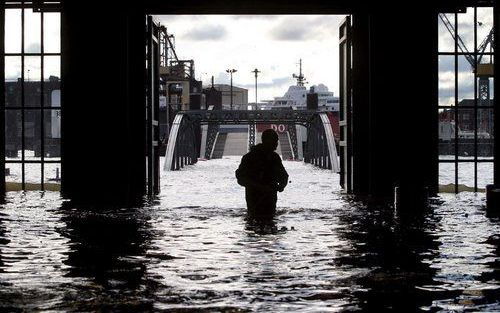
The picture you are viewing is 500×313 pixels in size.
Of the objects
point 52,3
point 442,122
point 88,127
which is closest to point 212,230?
point 88,127

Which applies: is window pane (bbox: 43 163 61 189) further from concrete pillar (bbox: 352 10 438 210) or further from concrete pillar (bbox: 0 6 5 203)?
concrete pillar (bbox: 352 10 438 210)

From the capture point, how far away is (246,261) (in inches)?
326

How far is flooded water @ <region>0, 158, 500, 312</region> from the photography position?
610 centimetres

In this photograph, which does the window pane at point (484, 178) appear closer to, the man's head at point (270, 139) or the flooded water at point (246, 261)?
the flooded water at point (246, 261)

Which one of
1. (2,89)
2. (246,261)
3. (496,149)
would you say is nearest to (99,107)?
(2,89)

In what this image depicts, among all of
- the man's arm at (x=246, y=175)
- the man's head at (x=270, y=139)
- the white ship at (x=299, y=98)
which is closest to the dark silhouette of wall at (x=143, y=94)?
the man's arm at (x=246, y=175)

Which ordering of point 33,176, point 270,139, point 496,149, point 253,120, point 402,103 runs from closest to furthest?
point 270,139
point 496,149
point 402,103
point 33,176
point 253,120

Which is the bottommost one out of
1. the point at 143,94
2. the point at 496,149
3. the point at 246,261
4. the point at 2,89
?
the point at 246,261

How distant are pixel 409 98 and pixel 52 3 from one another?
7886 mm

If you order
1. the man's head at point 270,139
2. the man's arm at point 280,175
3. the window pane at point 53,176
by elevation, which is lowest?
the window pane at point 53,176

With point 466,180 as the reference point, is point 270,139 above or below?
above

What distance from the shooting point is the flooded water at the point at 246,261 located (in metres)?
6.10

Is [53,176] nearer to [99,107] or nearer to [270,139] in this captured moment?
[99,107]

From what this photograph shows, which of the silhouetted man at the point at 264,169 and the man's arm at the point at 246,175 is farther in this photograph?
the man's arm at the point at 246,175
